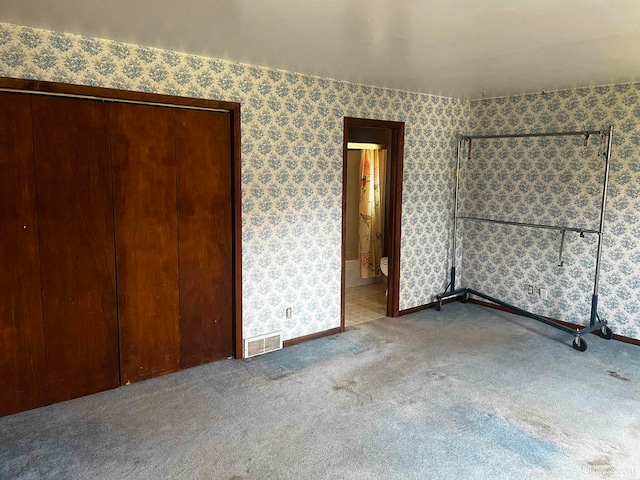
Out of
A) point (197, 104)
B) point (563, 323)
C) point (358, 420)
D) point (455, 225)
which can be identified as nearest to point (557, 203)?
point (455, 225)

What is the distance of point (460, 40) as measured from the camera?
291 centimetres

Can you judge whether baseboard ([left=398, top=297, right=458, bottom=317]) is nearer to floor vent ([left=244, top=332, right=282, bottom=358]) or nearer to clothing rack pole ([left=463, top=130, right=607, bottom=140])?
floor vent ([left=244, top=332, right=282, bottom=358])

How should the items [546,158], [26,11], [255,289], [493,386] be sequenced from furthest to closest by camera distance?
[546,158]
[255,289]
[493,386]
[26,11]

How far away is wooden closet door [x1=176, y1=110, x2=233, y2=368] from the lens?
11.5 ft

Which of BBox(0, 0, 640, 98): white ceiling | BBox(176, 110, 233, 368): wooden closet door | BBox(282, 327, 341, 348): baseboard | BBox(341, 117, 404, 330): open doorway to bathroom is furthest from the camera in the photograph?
BBox(341, 117, 404, 330): open doorway to bathroom

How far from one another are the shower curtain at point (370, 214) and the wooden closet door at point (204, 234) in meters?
2.96

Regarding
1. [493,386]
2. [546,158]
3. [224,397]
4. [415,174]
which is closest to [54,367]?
[224,397]

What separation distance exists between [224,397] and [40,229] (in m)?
1.62

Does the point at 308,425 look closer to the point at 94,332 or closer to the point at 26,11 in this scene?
the point at 94,332

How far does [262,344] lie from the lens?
4008mm

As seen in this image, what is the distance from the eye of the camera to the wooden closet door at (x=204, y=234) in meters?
3.50

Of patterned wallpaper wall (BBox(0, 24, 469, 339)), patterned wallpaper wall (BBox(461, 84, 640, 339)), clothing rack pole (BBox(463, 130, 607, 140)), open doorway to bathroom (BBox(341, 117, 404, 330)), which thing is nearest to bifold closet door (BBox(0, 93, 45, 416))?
patterned wallpaper wall (BBox(0, 24, 469, 339))

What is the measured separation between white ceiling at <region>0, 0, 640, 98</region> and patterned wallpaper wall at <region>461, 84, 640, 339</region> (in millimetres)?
659

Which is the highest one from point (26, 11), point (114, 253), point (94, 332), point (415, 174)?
point (26, 11)
